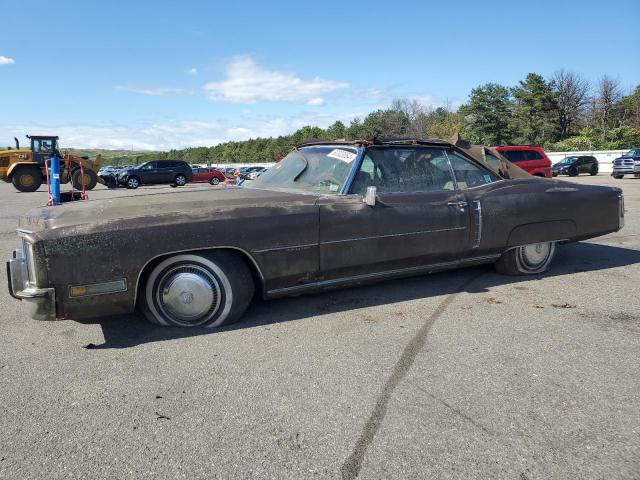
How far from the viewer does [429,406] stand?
7.77 feet

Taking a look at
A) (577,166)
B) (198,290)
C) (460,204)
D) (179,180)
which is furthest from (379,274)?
(577,166)

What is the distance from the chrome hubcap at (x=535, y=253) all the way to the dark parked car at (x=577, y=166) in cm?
2829

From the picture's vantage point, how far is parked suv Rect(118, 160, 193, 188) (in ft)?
88.7

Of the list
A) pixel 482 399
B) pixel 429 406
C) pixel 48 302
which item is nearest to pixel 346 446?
pixel 429 406

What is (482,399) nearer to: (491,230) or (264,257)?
(264,257)

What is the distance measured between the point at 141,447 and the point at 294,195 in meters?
2.20

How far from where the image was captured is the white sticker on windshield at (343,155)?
4.03 m

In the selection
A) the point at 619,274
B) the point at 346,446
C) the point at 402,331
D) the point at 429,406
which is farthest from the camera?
the point at 619,274

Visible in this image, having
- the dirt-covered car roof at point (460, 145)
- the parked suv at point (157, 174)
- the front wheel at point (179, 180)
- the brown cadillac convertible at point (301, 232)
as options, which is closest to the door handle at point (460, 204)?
the brown cadillac convertible at point (301, 232)

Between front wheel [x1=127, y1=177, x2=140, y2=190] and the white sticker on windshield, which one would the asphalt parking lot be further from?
front wheel [x1=127, y1=177, x2=140, y2=190]

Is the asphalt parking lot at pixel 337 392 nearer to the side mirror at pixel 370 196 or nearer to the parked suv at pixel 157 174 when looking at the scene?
the side mirror at pixel 370 196

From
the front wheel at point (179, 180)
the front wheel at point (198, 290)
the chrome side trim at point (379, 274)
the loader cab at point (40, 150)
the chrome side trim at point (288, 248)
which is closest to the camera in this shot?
the front wheel at point (198, 290)

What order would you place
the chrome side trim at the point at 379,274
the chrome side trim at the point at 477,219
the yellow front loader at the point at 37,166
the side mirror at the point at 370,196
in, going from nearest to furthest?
the chrome side trim at the point at 379,274 < the side mirror at the point at 370,196 < the chrome side trim at the point at 477,219 < the yellow front loader at the point at 37,166

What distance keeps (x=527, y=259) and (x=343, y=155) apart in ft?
7.18
